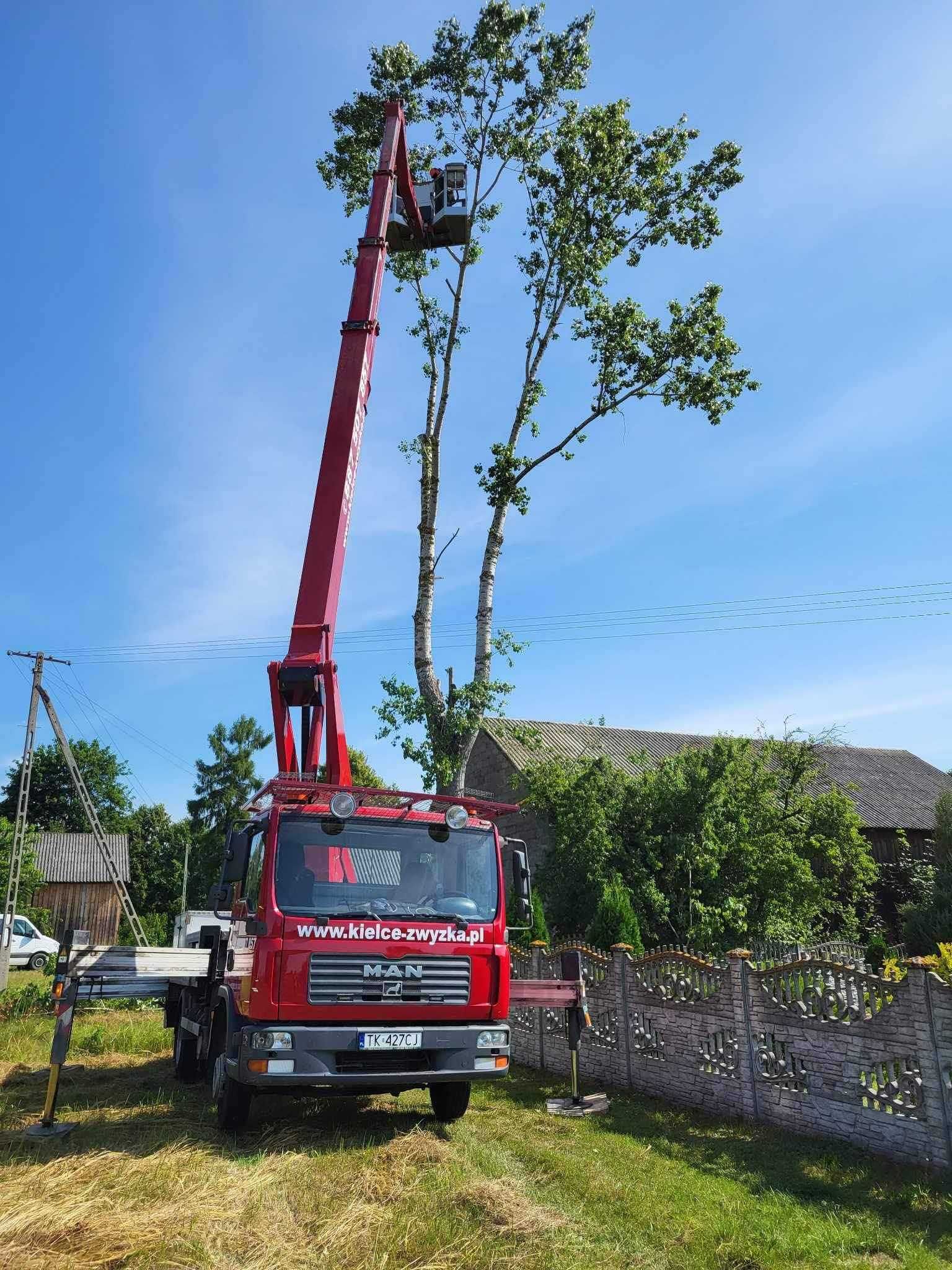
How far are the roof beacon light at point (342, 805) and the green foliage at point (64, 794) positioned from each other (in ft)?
181

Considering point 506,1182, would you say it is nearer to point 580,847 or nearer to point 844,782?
point 580,847

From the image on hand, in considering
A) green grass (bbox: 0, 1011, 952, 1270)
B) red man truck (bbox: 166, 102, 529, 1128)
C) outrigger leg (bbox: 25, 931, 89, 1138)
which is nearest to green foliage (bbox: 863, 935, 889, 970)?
green grass (bbox: 0, 1011, 952, 1270)

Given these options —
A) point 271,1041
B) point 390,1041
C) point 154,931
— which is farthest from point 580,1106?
point 154,931

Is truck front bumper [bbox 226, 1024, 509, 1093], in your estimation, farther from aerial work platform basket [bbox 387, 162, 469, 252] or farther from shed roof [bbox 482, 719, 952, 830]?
shed roof [bbox 482, 719, 952, 830]

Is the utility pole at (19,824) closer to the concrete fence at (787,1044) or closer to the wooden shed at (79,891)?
the concrete fence at (787,1044)

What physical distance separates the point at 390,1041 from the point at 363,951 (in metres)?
0.67

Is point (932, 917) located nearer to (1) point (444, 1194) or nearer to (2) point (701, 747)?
(2) point (701, 747)

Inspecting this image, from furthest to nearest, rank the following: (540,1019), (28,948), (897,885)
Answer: (28,948), (897,885), (540,1019)

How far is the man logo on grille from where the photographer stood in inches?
266

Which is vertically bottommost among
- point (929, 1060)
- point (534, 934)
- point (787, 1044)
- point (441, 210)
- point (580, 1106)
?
point (580, 1106)

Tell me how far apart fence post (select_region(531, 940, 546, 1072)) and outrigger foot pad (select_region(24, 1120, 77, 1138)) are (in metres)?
5.91

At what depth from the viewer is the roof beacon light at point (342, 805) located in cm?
698

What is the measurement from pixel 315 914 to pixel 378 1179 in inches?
71.2

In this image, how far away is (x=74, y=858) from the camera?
4438 cm
